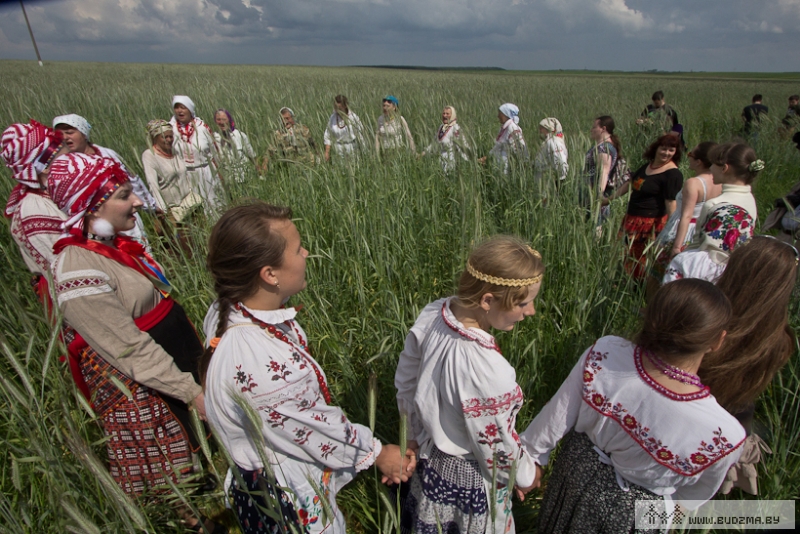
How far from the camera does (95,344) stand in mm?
1312

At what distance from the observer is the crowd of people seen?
3.47ft

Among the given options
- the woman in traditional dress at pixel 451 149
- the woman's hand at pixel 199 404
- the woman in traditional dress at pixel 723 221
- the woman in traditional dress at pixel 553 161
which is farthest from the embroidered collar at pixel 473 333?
the woman in traditional dress at pixel 451 149

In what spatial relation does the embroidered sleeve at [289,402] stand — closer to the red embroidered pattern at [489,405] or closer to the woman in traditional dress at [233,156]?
the red embroidered pattern at [489,405]

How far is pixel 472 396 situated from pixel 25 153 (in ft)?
7.87

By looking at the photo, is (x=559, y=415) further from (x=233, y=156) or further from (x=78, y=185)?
(x=233, y=156)

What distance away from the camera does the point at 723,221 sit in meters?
2.16

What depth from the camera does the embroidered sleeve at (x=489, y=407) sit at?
1.09 metres

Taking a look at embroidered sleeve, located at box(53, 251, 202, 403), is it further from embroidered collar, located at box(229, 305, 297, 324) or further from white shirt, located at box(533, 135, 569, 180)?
white shirt, located at box(533, 135, 569, 180)

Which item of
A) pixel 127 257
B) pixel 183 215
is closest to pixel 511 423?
pixel 127 257

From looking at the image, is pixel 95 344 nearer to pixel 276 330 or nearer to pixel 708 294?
pixel 276 330

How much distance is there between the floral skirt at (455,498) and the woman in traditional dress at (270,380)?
22 cm

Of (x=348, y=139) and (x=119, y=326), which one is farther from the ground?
(x=348, y=139)

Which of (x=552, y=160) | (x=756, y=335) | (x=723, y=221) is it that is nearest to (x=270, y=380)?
(x=756, y=335)

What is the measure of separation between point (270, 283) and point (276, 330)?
0.42ft
